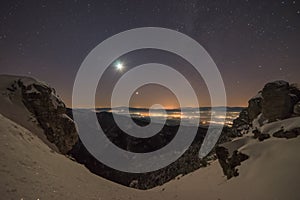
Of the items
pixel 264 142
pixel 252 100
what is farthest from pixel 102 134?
pixel 264 142


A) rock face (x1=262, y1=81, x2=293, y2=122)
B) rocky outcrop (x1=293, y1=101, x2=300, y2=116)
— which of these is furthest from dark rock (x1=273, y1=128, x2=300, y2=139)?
rock face (x1=262, y1=81, x2=293, y2=122)

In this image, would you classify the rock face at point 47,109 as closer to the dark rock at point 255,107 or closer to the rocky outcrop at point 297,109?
the rocky outcrop at point 297,109

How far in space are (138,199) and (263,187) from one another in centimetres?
1000

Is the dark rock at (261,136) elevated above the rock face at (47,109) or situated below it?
below

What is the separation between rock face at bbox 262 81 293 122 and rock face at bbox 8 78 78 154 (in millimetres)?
28312

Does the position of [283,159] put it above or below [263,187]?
above

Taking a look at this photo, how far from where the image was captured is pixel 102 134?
178m

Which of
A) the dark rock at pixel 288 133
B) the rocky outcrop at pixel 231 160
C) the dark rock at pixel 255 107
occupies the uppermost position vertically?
the dark rock at pixel 255 107

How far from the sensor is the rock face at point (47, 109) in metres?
24.9

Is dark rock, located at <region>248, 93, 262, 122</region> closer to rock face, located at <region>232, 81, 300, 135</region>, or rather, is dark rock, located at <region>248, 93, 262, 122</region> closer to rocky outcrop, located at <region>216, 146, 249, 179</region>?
rock face, located at <region>232, 81, 300, 135</region>

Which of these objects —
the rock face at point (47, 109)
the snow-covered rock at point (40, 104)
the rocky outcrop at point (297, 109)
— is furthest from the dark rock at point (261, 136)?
the snow-covered rock at point (40, 104)

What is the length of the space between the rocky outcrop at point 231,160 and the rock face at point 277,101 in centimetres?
1028

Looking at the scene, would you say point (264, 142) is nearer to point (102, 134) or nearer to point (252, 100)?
point (252, 100)

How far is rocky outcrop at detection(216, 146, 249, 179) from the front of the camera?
74.5ft
